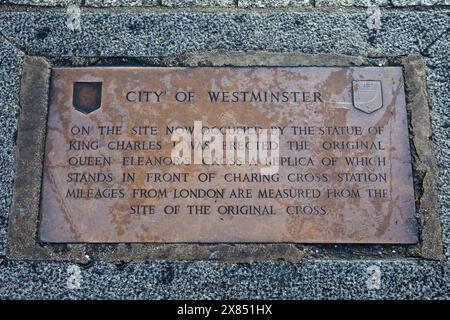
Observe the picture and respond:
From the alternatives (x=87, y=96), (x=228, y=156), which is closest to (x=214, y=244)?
(x=228, y=156)

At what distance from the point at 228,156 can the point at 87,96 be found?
76 centimetres

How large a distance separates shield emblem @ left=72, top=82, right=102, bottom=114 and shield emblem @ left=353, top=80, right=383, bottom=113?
1265 millimetres

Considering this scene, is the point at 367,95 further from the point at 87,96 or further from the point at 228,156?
the point at 87,96

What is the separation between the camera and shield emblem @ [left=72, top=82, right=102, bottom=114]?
2.47 meters

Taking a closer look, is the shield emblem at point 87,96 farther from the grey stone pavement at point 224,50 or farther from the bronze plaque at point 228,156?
the grey stone pavement at point 224,50

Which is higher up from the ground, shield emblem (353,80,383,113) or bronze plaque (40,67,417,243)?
shield emblem (353,80,383,113)

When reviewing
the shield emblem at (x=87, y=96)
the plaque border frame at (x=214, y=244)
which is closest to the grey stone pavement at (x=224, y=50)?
the plaque border frame at (x=214, y=244)

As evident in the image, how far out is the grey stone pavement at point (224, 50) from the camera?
7.57 feet

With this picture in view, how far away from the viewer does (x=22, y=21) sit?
263 centimetres

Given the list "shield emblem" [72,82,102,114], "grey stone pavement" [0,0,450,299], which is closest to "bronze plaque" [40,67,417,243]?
"shield emblem" [72,82,102,114]

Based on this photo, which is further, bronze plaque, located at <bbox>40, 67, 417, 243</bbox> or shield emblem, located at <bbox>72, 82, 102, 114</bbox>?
shield emblem, located at <bbox>72, 82, 102, 114</bbox>

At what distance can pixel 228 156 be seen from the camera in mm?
2416

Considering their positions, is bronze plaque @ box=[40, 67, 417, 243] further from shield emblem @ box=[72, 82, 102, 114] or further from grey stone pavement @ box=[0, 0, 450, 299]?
grey stone pavement @ box=[0, 0, 450, 299]
